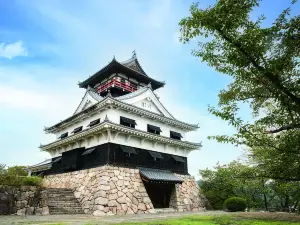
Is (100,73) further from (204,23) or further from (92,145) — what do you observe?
(204,23)

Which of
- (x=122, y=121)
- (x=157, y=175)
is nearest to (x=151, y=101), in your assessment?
(x=122, y=121)

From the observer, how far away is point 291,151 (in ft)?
16.4

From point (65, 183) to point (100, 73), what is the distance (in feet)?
40.4

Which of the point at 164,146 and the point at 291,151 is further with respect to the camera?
the point at 164,146

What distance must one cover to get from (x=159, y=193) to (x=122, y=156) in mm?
5024

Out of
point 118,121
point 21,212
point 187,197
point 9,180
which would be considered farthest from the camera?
point 187,197

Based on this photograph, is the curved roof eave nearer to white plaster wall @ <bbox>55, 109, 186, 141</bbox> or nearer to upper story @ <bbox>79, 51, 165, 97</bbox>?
upper story @ <bbox>79, 51, 165, 97</bbox>

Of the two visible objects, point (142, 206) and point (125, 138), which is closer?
point (142, 206)

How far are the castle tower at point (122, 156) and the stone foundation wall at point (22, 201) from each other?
111 inches

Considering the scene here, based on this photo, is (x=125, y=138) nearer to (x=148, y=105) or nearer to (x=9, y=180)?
(x=148, y=105)

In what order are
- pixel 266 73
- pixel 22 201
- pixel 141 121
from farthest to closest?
pixel 141 121 → pixel 22 201 → pixel 266 73

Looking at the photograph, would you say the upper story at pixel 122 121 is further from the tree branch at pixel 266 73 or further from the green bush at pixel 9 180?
the tree branch at pixel 266 73

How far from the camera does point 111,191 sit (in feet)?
50.7

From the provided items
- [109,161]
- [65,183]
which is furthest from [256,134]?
[65,183]
